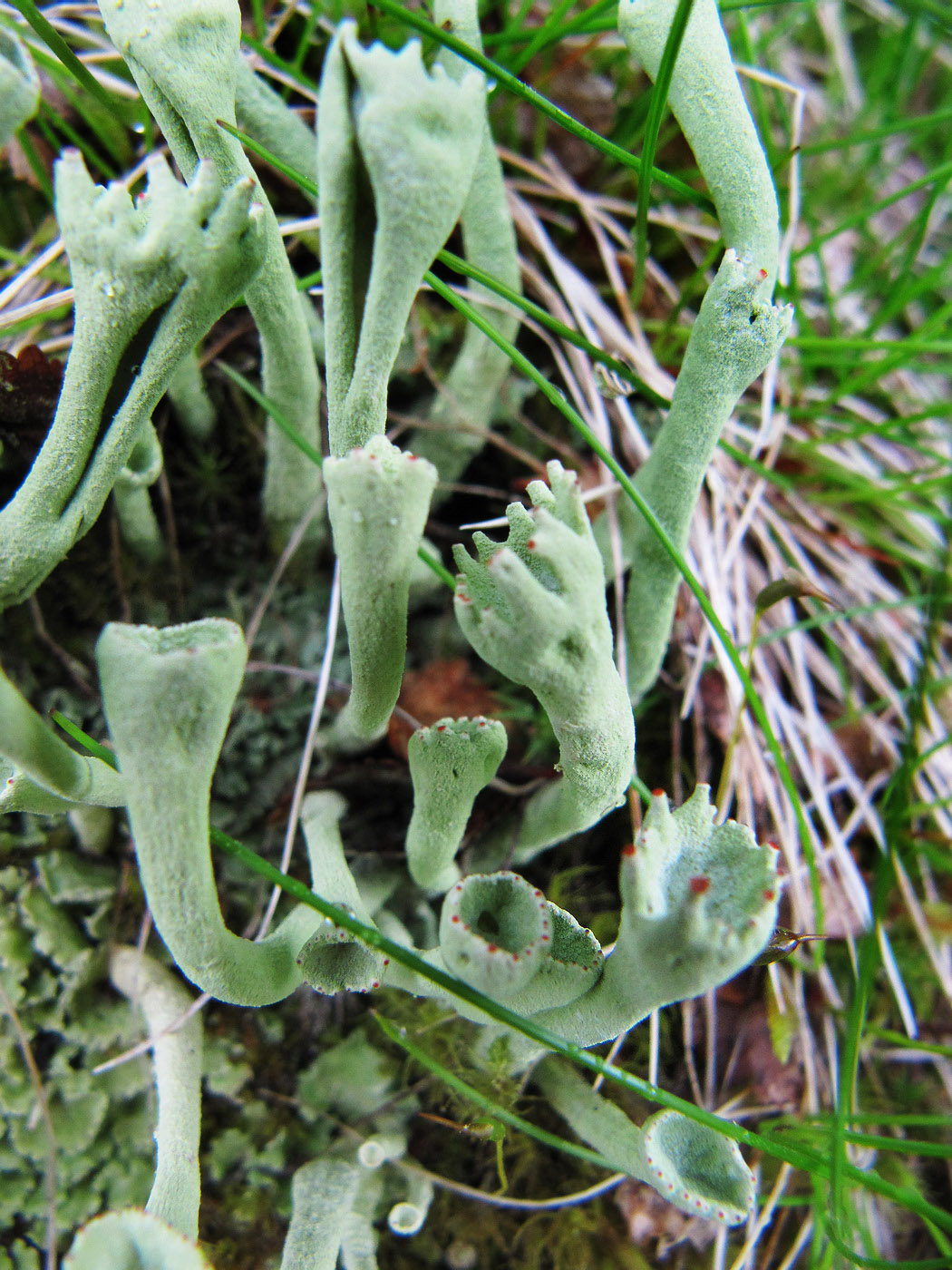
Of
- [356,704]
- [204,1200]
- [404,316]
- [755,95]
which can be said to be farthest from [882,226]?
[204,1200]

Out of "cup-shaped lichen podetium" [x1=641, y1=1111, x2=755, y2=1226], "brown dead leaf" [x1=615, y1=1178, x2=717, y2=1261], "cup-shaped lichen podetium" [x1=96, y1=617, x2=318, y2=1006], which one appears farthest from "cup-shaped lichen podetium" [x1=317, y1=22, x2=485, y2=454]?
"brown dead leaf" [x1=615, y1=1178, x2=717, y2=1261]

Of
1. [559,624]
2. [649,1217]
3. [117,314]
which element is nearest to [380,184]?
[117,314]

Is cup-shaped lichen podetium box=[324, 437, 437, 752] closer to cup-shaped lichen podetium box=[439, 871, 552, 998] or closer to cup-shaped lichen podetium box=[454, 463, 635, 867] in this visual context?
cup-shaped lichen podetium box=[454, 463, 635, 867]

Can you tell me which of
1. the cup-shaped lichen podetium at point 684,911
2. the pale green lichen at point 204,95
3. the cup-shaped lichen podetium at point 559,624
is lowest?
the cup-shaped lichen podetium at point 684,911

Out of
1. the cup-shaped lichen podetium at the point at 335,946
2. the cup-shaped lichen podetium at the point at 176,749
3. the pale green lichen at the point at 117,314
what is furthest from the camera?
the cup-shaped lichen podetium at the point at 335,946

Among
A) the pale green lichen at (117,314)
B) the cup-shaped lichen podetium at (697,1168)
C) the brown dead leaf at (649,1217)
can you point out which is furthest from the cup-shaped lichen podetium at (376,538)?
the brown dead leaf at (649,1217)

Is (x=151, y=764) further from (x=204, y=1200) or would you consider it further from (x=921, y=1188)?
(x=921, y=1188)

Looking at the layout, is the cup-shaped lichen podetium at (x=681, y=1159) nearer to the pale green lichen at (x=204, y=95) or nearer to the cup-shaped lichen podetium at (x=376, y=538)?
the cup-shaped lichen podetium at (x=376, y=538)

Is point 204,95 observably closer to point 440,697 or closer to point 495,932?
point 440,697
